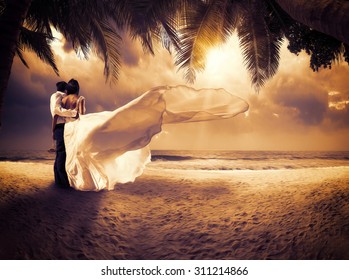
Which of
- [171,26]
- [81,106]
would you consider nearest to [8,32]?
[81,106]

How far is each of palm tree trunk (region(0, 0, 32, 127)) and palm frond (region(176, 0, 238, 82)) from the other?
2.86m

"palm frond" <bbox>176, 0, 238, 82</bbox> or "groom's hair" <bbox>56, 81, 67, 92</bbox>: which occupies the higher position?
"palm frond" <bbox>176, 0, 238, 82</bbox>

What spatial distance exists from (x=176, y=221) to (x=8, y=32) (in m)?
3.34

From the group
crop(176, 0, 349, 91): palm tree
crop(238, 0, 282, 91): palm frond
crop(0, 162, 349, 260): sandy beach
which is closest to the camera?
crop(0, 162, 349, 260): sandy beach

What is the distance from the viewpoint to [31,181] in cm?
353

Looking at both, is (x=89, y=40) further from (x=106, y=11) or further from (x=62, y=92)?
(x=62, y=92)

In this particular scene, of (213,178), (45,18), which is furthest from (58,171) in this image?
(45,18)

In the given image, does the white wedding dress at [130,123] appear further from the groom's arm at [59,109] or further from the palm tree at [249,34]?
the palm tree at [249,34]

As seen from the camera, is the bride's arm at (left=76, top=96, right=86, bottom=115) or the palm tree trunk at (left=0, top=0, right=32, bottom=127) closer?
the palm tree trunk at (left=0, top=0, right=32, bottom=127)

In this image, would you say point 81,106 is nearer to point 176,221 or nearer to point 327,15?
point 176,221

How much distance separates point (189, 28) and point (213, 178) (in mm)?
3228

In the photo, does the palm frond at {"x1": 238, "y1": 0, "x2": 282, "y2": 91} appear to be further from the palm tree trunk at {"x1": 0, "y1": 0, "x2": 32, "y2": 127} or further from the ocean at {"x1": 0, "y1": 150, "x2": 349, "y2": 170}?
the ocean at {"x1": 0, "y1": 150, "x2": 349, "y2": 170}

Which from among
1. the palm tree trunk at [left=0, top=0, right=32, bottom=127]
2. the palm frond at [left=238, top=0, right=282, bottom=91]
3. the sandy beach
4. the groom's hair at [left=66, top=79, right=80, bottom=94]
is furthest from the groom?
the palm frond at [left=238, top=0, right=282, bottom=91]

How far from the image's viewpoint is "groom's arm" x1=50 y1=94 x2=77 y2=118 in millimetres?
3145
